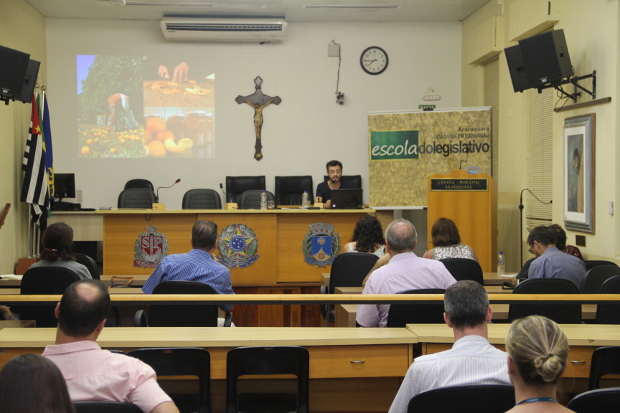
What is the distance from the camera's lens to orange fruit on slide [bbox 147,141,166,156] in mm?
9469

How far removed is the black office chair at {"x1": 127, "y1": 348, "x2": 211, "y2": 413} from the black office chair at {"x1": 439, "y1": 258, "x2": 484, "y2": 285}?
218 cm

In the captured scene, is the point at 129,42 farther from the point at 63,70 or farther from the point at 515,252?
the point at 515,252

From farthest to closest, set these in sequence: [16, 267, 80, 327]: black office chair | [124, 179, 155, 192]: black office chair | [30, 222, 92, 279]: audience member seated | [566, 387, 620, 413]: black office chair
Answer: [124, 179, 155, 192]: black office chair, [30, 222, 92, 279]: audience member seated, [16, 267, 80, 327]: black office chair, [566, 387, 620, 413]: black office chair

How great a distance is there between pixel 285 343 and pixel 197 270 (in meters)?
1.38

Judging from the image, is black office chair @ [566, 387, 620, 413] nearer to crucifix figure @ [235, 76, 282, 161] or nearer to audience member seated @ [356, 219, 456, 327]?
audience member seated @ [356, 219, 456, 327]

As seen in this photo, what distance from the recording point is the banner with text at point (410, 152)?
8.30 metres

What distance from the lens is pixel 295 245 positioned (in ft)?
21.3

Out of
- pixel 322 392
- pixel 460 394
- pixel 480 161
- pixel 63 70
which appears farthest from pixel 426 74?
pixel 460 394

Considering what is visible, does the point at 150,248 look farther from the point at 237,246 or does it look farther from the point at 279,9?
the point at 279,9

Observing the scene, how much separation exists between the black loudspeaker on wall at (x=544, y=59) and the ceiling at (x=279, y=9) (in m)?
2.90

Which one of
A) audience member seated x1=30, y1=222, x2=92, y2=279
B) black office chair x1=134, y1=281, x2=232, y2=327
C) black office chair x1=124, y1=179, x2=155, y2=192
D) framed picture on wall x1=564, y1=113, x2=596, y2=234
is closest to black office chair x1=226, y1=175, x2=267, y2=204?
black office chair x1=124, y1=179, x2=155, y2=192

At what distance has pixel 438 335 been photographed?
2.58 metres

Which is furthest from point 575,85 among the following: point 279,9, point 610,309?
point 279,9

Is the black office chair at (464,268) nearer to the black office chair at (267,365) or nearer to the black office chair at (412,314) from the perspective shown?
the black office chair at (412,314)
